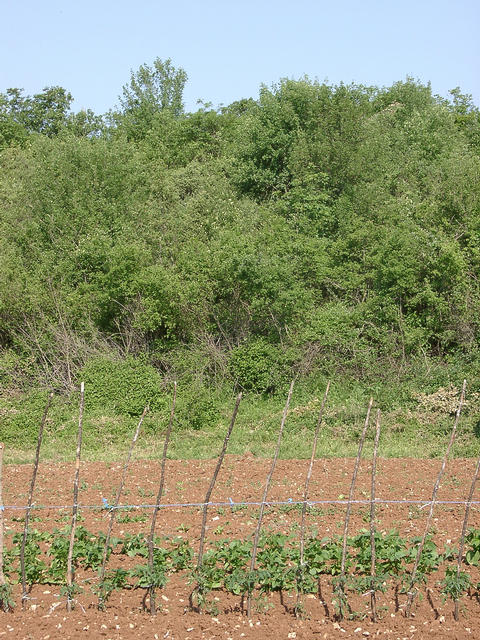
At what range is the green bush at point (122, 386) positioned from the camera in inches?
557

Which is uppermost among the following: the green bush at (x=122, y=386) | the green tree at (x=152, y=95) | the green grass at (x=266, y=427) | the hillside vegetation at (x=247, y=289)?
the green tree at (x=152, y=95)

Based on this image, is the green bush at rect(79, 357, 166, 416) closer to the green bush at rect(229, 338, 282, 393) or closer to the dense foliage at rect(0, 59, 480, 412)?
the dense foliage at rect(0, 59, 480, 412)

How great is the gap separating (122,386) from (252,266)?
3.72m

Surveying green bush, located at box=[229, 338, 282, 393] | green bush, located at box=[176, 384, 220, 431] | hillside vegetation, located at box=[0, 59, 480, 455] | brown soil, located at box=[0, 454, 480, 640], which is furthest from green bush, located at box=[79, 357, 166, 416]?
brown soil, located at box=[0, 454, 480, 640]

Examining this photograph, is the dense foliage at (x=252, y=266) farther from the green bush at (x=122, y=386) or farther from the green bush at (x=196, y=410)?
the green bush at (x=196, y=410)

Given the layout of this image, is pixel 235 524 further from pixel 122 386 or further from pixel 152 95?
pixel 152 95

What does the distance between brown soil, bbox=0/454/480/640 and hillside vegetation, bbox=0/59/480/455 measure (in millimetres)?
2203

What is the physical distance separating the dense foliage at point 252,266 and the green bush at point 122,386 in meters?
0.16

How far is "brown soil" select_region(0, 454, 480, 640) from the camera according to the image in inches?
207

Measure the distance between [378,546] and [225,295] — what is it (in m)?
10.1

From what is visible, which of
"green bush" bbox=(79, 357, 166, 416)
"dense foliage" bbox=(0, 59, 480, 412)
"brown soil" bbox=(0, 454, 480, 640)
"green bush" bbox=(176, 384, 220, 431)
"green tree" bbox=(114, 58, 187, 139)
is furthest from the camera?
"green tree" bbox=(114, 58, 187, 139)

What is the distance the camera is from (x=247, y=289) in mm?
15531

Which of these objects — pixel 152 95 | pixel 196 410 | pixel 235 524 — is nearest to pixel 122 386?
pixel 196 410

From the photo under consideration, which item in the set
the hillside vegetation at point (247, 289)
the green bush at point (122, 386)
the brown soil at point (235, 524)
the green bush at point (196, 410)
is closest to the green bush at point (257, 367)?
the hillside vegetation at point (247, 289)
